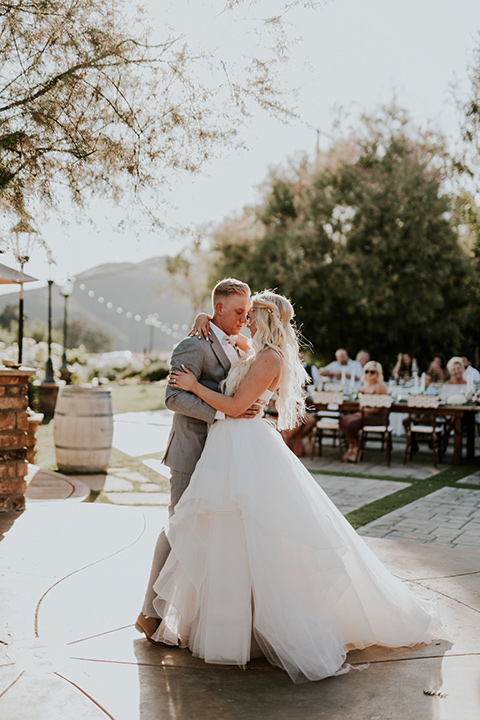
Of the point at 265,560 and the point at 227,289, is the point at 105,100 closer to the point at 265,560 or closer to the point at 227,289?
the point at 227,289

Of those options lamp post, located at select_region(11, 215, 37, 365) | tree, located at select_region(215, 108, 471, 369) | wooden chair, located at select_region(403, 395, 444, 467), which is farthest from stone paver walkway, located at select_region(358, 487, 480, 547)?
tree, located at select_region(215, 108, 471, 369)

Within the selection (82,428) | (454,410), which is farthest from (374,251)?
(82,428)

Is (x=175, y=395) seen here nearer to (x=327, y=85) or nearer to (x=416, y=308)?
(x=327, y=85)

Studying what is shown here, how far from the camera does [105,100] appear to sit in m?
5.32

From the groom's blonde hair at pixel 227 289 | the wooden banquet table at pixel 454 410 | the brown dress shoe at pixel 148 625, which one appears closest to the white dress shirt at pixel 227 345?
the groom's blonde hair at pixel 227 289

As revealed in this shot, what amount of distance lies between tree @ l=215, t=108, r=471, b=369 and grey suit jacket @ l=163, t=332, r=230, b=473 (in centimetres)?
1409

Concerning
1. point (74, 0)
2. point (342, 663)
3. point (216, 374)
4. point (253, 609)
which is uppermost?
point (74, 0)

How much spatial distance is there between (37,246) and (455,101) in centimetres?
1130

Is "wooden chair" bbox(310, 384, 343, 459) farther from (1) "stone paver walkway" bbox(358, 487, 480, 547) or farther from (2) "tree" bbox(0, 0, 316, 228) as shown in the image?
(2) "tree" bbox(0, 0, 316, 228)

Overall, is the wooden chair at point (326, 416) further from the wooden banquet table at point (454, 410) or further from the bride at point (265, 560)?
the bride at point (265, 560)

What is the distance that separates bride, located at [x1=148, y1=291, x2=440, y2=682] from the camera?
10.1 feet

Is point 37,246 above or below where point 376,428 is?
above

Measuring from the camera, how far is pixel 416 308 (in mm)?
17453

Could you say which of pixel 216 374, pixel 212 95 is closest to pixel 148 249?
pixel 212 95
